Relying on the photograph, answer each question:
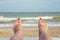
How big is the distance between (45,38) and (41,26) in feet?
1.75

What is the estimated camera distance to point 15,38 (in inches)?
78.5

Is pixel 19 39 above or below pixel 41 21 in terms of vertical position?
below

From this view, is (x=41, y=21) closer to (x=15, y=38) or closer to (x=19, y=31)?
(x=19, y=31)

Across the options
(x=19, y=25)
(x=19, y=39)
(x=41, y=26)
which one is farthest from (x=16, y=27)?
(x=19, y=39)

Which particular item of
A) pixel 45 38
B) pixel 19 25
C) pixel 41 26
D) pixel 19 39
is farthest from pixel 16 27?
pixel 45 38

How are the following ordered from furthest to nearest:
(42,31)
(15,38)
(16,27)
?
(16,27) < (42,31) < (15,38)

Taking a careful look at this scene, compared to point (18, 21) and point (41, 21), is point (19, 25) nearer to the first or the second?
point (18, 21)

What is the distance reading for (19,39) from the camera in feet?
6.81

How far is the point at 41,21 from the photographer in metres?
2.58

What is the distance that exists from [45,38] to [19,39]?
278mm

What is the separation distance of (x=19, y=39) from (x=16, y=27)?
1.62ft

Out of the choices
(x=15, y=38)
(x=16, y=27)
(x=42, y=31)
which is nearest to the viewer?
(x=15, y=38)

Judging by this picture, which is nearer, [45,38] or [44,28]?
[45,38]

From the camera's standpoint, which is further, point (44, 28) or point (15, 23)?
point (15, 23)
